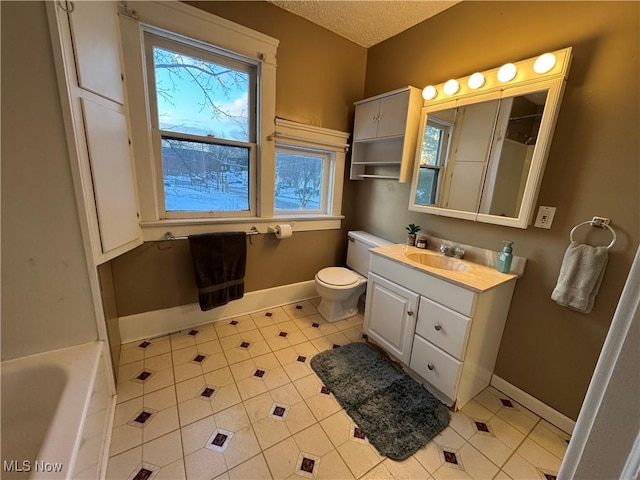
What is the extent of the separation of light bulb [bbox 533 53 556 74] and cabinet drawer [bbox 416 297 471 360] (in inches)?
55.3

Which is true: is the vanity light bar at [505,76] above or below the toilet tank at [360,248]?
above

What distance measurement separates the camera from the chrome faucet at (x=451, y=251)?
75.9 inches

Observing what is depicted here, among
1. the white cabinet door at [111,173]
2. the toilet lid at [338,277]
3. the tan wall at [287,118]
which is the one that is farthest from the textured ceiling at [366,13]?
the toilet lid at [338,277]

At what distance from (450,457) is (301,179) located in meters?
2.31

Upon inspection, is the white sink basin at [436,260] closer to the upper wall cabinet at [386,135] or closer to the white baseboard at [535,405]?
the upper wall cabinet at [386,135]

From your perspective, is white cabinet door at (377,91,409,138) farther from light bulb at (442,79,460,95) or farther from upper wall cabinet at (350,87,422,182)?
light bulb at (442,79,460,95)

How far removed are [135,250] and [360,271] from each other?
1.92 meters

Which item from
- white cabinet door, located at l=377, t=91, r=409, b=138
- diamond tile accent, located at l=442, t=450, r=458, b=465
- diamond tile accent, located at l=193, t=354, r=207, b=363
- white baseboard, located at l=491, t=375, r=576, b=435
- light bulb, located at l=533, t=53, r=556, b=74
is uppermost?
light bulb, located at l=533, t=53, r=556, b=74

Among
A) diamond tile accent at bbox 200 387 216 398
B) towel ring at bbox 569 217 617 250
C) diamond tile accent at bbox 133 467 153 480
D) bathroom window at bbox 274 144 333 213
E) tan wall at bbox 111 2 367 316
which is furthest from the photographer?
bathroom window at bbox 274 144 333 213

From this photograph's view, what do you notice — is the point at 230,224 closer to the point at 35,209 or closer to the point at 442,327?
the point at 35,209

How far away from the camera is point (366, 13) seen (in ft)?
6.86

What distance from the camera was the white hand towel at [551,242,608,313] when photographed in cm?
131

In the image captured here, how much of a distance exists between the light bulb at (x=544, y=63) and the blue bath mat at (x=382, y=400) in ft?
6.54

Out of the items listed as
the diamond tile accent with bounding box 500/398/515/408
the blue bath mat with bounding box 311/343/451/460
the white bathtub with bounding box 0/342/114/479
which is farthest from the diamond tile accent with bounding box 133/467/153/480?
the diamond tile accent with bounding box 500/398/515/408
